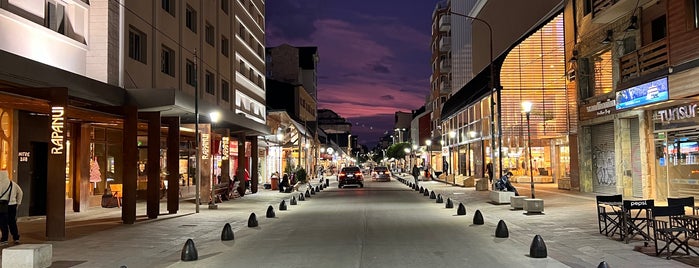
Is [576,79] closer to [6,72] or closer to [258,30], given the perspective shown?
[6,72]

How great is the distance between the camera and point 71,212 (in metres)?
22.4

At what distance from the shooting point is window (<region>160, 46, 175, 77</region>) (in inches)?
1054

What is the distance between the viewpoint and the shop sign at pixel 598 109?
82.8ft

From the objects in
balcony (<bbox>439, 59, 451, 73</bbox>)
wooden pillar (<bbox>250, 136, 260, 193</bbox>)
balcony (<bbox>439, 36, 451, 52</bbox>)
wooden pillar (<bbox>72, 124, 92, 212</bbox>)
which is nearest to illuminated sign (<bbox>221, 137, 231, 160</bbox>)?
wooden pillar (<bbox>72, 124, 92, 212</bbox>)


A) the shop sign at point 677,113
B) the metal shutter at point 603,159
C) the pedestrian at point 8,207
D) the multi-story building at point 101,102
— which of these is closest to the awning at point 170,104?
the multi-story building at point 101,102

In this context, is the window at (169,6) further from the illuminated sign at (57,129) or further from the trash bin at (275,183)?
the trash bin at (275,183)

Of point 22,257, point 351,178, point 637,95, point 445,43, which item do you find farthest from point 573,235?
point 445,43

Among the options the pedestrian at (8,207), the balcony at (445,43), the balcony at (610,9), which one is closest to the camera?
the pedestrian at (8,207)

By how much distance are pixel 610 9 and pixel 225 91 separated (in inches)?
937

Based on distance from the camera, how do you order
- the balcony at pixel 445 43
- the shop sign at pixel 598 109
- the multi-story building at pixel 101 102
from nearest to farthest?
the multi-story building at pixel 101 102 → the shop sign at pixel 598 109 → the balcony at pixel 445 43

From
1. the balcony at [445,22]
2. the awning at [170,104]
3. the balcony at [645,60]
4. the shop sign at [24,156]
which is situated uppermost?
the balcony at [445,22]

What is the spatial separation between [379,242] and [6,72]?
8.60m

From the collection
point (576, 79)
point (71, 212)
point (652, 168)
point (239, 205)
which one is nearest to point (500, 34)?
point (576, 79)

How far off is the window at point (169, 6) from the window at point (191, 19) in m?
3.00
